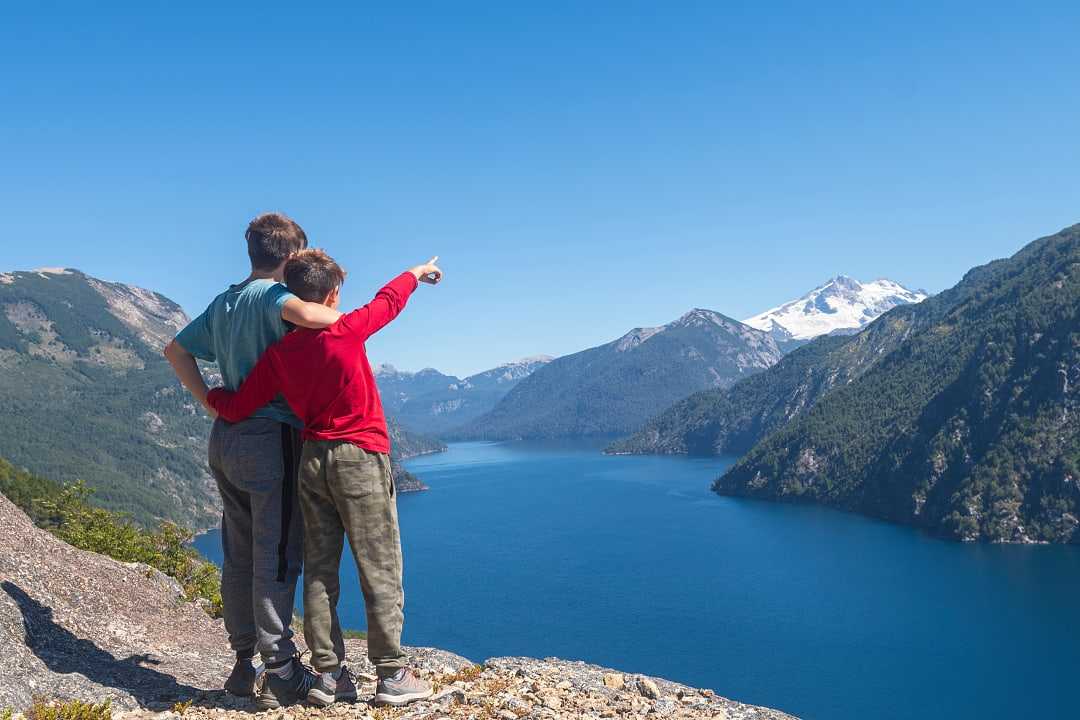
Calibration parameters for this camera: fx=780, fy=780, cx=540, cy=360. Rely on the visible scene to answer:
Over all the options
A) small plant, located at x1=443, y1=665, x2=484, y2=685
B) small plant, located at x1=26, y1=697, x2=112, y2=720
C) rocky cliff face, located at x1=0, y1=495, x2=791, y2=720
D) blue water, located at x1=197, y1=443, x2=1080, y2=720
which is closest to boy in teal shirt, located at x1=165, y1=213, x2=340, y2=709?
rocky cliff face, located at x1=0, y1=495, x2=791, y2=720

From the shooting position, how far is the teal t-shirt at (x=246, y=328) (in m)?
6.30

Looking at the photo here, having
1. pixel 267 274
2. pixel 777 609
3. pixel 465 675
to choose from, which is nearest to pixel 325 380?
pixel 267 274

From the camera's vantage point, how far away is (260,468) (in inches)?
249

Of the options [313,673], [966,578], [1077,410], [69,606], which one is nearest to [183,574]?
[69,606]

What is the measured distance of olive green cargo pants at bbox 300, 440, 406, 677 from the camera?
20.4ft

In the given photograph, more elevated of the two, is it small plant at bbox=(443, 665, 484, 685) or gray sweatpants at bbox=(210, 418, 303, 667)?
gray sweatpants at bbox=(210, 418, 303, 667)

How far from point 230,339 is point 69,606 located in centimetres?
442

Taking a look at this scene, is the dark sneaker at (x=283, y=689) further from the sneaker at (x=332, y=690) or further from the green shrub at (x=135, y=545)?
the green shrub at (x=135, y=545)

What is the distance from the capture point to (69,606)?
28.2ft

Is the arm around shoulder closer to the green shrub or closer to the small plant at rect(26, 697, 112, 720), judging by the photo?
the small plant at rect(26, 697, 112, 720)

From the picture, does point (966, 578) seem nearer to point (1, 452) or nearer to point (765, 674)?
point (765, 674)

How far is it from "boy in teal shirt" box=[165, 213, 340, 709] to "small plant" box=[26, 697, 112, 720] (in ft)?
3.49

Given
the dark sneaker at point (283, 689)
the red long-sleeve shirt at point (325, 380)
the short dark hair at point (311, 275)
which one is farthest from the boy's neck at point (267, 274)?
the dark sneaker at point (283, 689)

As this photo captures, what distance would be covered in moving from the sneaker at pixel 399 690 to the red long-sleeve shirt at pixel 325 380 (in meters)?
2.00
